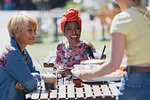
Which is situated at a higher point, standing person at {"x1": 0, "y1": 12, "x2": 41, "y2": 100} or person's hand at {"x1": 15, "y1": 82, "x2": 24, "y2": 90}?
standing person at {"x1": 0, "y1": 12, "x2": 41, "y2": 100}

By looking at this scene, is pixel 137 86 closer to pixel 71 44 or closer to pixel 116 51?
pixel 116 51

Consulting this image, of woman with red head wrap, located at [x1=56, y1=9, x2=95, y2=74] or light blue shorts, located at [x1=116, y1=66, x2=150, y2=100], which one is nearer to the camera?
light blue shorts, located at [x1=116, y1=66, x2=150, y2=100]

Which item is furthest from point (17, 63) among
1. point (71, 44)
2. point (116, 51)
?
point (71, 44)

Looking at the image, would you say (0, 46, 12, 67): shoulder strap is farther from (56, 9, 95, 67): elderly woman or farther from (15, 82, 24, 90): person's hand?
(56, 9, 95, 67): elderly woman

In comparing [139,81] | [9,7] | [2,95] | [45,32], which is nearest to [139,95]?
[139,81]

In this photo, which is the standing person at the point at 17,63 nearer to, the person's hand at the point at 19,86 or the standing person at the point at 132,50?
the person's hand at the point at 19,86

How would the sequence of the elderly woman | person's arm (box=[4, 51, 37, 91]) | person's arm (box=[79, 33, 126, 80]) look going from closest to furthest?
person's arm (box=[79, 33, 126, 80])
person's arm (box=[4, 51, 37, 91])
the elderly woman

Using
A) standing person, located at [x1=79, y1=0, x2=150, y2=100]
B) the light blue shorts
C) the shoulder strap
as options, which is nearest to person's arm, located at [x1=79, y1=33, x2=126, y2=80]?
standing person, located at [x1=79, y1=0, x2=150, y2=100]

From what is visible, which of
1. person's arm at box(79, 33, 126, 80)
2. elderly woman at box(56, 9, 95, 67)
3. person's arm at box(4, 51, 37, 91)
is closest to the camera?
person's arm at box(79, 33, 126, 80)

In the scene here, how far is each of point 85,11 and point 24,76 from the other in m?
21.9

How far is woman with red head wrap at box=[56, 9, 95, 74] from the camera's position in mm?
4273

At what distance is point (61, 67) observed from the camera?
3.81 meters

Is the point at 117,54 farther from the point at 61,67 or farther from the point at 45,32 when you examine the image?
the point at 45,32

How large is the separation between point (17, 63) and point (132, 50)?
3.85 ft
